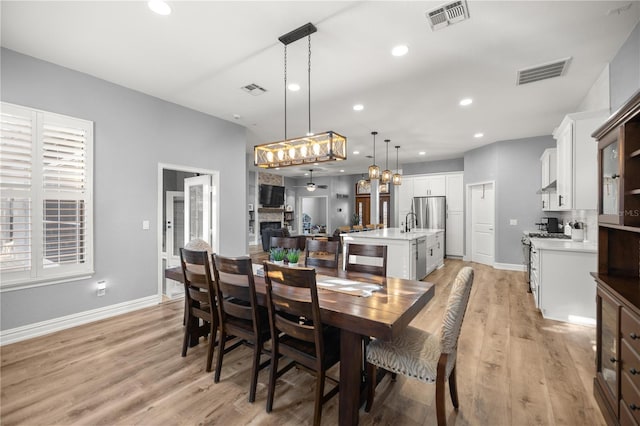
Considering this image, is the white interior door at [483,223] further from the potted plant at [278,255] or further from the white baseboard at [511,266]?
the potted plant at [278,255]

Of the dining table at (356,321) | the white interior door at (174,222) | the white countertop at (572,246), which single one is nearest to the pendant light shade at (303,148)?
the dining table at (356,321)

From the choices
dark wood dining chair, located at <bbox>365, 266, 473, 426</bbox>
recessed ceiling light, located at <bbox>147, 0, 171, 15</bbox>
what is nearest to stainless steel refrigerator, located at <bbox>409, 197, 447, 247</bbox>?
dark wood dining chair, located at <bbox>365, 266, 473, 426</bbox>

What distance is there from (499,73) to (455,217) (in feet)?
17.2

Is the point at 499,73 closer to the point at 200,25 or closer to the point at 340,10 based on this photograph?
the point at 340,10

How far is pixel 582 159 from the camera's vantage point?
332 centimetres

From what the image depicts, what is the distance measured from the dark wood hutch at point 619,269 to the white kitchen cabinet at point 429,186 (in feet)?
20.7

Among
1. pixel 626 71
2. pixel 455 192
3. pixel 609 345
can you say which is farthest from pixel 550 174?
pixel 609 345

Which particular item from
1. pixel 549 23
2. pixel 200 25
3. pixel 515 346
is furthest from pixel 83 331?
pixel 549 23

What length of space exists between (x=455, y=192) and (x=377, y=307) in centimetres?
723

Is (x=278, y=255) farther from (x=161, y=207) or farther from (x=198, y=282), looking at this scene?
(x=161, y=207)

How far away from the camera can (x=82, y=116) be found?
3.33 m

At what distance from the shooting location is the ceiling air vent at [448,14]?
2.18m

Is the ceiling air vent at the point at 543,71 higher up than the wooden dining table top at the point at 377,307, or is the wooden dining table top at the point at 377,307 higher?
the ceiling air vent at the point at 543,71

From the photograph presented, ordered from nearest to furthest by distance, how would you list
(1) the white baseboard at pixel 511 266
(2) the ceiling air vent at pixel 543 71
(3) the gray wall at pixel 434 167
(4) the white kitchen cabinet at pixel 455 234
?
(2) the ceiling air vent at pixel 543 71, (1) the white baseboard at pixel 511 266, (4) the white kitchen cabinet at pixel 455 234, (3) the gray wall at pixel 434 167
